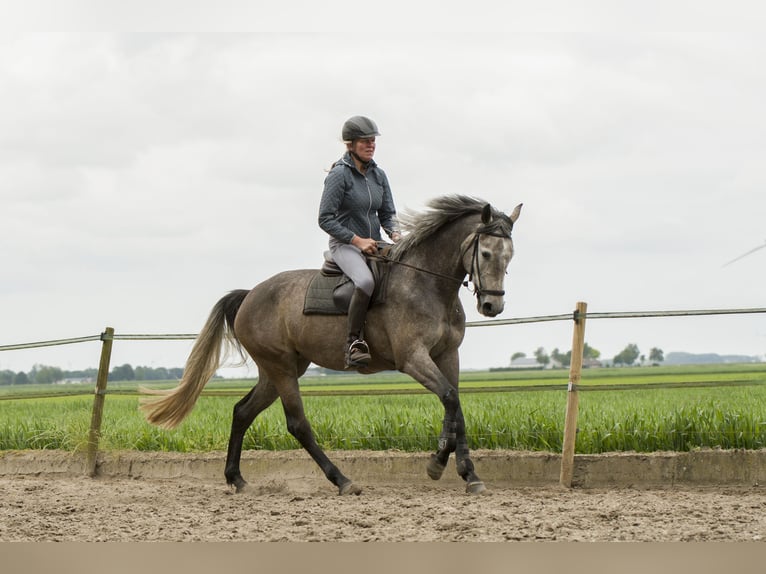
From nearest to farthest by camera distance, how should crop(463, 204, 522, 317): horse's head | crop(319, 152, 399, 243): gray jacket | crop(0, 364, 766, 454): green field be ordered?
1. crop(463, 204, 522, 317): horse's head
2. crop(319, 152, 399, 243): gray jacket
3. crop(0, 364, 766, 454): green field

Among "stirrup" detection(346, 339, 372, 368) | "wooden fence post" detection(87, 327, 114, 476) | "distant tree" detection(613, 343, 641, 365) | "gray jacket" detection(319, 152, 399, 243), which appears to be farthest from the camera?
"distant tree" detection(613, 343, 641, 365)

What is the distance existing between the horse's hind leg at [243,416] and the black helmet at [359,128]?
2230 mm

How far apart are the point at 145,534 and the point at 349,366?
7.02ft

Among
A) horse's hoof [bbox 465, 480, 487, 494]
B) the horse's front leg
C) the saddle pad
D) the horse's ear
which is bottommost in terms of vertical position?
horse's hoof [bbox 465, 480, 487, 494]

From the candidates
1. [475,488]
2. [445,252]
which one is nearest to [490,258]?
[445,252]

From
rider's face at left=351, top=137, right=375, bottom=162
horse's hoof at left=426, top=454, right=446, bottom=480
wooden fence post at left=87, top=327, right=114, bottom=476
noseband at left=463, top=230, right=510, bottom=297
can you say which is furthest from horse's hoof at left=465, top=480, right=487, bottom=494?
wooden fence post at left=87, top=327, right=114, bottom=476

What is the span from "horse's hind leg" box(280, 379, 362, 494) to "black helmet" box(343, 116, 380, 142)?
2065mm

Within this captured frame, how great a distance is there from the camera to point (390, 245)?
7289 mm

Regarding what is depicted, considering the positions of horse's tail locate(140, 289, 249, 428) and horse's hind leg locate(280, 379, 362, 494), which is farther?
horse's tail locate(140, 289, 249, 428)

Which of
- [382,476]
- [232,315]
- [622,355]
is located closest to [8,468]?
[232,315]

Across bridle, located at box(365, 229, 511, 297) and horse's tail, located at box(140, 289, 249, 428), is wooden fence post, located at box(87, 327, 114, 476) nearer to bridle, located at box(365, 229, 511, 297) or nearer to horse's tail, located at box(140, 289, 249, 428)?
horse's tail, located at box(140, 289, 249, 428)

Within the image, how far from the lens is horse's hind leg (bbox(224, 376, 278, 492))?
796 centimetres

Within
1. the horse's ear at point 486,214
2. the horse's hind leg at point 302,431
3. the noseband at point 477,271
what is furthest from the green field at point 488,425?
the horse's ear at point 486,214

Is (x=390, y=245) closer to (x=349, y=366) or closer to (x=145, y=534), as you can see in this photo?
(x=349, y=366)
